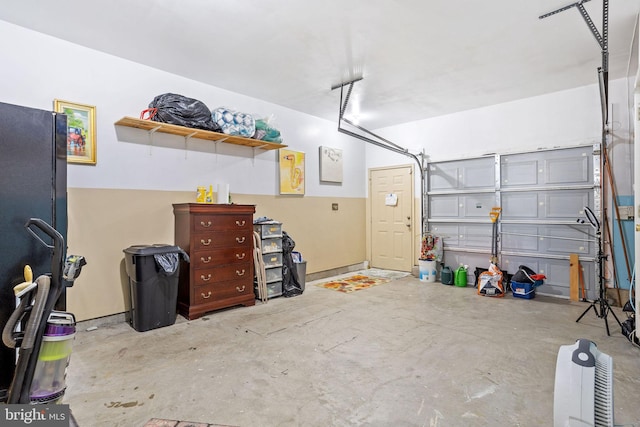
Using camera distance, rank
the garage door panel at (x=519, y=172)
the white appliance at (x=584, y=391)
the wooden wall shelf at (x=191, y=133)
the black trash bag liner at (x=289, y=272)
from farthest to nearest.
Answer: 1. the garage door panel at (x=519, y=172)
2. the black trash bag liner at (x=289, y=272)
3. the wooden wall shelf at (x=191, y=133)
4. the white appliance at (x=584, y=391)

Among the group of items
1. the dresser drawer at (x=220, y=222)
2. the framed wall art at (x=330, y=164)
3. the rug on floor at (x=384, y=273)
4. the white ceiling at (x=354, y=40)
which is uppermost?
the white ceiling at (x=354, y=40)

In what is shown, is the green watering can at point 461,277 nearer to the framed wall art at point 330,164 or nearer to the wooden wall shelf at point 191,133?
the framed wall art at point 330,164

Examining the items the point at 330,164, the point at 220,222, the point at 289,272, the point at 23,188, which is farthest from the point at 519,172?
the point at 23,188

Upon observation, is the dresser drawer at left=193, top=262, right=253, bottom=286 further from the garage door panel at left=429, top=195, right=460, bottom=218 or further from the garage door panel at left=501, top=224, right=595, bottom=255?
the garage door panel at left=501, top=224, right=595, bottom=255

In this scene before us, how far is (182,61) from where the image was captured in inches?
148

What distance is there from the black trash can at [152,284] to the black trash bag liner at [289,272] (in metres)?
1.62

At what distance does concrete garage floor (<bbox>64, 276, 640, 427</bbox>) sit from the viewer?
2.00 meters

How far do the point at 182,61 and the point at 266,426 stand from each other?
3763 millimetres

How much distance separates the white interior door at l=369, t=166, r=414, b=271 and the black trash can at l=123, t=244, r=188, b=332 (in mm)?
4280

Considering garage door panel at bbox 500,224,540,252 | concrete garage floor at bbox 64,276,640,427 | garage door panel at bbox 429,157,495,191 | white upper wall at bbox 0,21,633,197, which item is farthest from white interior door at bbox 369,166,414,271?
concrete garage floor at bbox 64,276,640,427

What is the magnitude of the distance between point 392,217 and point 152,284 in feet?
15.1

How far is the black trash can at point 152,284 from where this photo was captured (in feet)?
10.9

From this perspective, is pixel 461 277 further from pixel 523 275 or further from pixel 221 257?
pixel 221 257

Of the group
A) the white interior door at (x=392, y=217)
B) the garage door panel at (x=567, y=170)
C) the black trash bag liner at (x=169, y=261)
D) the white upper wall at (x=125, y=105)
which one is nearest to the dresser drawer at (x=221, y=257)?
the black trash bag liner at (x=169, y=261)
